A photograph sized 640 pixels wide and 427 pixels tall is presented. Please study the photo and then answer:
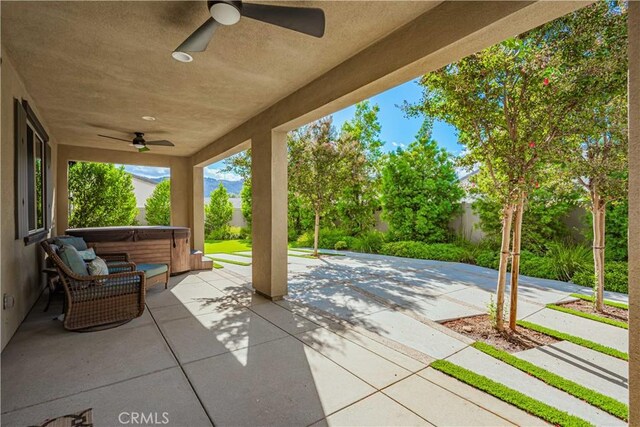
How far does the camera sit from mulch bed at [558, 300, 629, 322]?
3.88 meters

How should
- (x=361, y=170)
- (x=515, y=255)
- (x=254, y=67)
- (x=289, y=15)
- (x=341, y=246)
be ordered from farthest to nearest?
(x=341, y=246) < (x=361, y=170) < (x=254, y=67) < (x=515, y=255) < (x=289, y=15)

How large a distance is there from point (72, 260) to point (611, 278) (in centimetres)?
825

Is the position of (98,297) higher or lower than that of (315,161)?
lower

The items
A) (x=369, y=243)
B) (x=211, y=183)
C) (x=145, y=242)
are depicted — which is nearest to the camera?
(x=145, y=242)

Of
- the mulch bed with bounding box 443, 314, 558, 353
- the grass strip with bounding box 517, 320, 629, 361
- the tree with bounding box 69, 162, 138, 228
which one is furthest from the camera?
the tree with bounding box 69, 162, 138, 228

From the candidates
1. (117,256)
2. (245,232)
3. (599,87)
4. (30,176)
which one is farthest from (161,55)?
(245,232)

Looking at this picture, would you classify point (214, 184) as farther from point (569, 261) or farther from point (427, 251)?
point (569, 261)

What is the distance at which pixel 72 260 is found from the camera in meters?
3.56

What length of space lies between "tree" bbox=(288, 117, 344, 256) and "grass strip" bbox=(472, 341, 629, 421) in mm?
6261

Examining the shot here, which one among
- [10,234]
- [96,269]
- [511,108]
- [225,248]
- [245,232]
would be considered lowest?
[225,248]

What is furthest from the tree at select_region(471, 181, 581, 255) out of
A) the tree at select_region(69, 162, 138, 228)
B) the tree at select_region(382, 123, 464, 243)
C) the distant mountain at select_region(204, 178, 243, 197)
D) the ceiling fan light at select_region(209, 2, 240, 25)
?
the tree at select_region(69, 162, 138, 228)

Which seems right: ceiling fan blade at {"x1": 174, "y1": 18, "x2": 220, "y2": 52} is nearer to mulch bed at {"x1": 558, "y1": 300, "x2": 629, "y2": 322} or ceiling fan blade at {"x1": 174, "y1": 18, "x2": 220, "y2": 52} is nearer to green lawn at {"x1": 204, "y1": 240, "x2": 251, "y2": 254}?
mulch bed at {"x1": 558, "y1": 300, "x2": 629, "y2": 322}

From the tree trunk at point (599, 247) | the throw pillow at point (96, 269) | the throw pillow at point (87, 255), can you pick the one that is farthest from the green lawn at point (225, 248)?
the tree trunk at point (599, 247)

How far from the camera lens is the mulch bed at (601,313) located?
3884 millimetres
